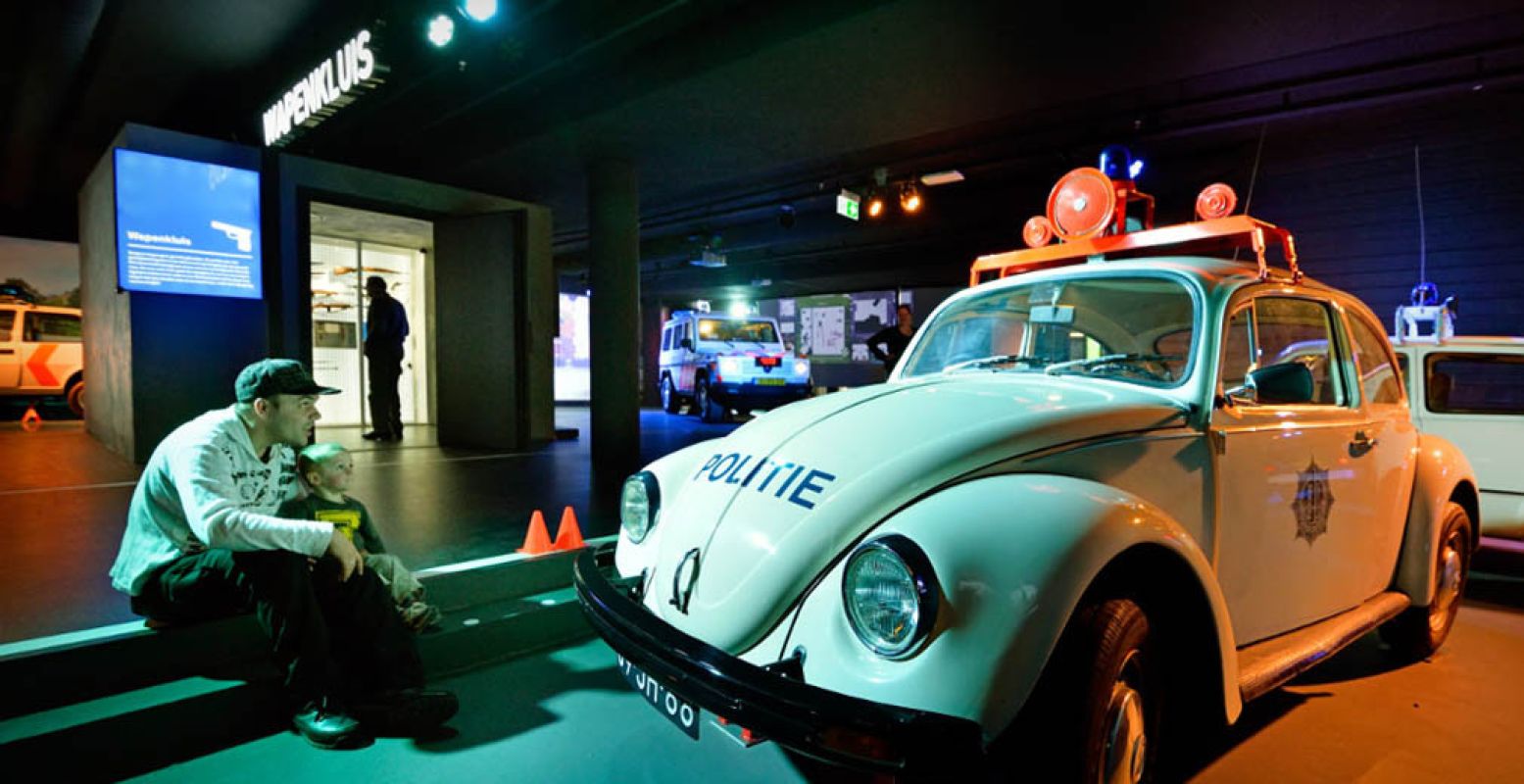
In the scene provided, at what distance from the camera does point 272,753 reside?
250 centimetres

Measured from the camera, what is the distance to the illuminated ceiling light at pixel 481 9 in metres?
4.82

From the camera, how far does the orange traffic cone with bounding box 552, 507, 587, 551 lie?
13.5 ft

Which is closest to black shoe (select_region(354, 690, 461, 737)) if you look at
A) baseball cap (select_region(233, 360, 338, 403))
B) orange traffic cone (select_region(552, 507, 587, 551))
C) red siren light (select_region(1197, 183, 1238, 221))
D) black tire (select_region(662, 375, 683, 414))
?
baseball cap (select_region(233, 360, 338, 403))

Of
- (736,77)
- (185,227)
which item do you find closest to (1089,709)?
(736,77)

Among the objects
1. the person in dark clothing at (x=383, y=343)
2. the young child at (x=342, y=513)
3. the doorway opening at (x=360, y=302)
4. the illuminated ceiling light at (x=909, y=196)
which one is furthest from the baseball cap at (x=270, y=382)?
the doorway opening at (x=360, y=302)

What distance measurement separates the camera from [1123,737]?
1.84 metres

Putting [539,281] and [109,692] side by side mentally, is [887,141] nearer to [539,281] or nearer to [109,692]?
[539,281]

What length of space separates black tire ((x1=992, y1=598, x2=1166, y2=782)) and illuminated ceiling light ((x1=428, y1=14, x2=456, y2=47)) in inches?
227

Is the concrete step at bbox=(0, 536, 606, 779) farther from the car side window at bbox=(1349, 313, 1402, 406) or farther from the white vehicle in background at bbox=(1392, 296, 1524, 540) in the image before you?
the white vehicle in background at bbox=(1392, 296, 1524, 540)

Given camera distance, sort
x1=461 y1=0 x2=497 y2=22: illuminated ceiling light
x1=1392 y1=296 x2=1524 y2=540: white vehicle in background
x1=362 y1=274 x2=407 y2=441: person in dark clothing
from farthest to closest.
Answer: x1=362 y1=274 x2=407 y2=441: person in dark clothing
x1=461 y1=0 x2=497 y2=22: illuminated ceiling light
x1=1392 y1=296 x2=1524 y2=540: white vehicle in background

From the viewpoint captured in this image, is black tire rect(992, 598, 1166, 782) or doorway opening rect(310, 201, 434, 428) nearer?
black tire rect(992, 598, 1166, 782)

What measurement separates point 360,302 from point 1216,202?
12265 millimetres

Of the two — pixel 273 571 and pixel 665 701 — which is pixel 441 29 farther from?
pixel 665 701

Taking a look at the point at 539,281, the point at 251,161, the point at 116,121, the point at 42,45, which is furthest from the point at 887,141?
the point at 116,121
